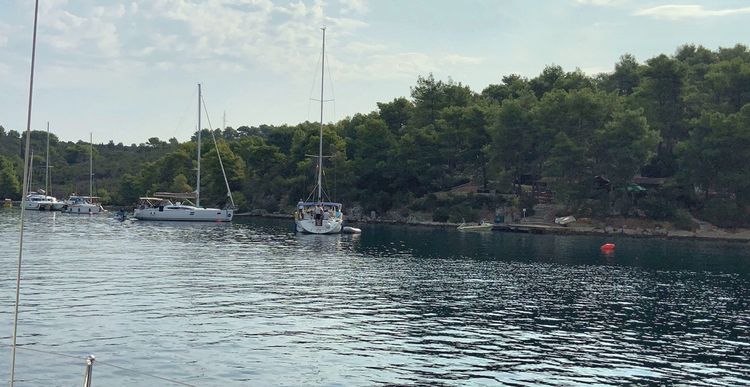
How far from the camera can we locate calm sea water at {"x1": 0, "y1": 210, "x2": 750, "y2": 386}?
3034 cm

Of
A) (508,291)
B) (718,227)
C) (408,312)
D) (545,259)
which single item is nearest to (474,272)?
(508,291)

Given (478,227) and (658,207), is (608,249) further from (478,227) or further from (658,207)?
(658,207)

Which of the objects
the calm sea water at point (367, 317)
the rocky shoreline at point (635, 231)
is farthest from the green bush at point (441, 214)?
the calm sea water at point (367, 317)

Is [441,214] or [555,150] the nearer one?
[555,150]

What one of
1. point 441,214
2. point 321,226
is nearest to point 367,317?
point 321,226

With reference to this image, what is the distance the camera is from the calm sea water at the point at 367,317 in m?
30.3

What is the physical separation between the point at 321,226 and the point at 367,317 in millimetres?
64874

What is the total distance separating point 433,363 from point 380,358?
2.38 metres

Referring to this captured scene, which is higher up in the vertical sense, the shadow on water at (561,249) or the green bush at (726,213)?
the green bush at (726,213)

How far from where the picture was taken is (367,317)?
42156 mm

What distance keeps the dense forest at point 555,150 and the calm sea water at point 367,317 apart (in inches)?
1574

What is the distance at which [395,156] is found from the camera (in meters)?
152

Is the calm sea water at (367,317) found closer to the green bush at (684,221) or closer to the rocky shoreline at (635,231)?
the rocky shoreline at (635,231)

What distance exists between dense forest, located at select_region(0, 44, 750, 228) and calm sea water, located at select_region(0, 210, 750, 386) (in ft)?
131
